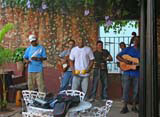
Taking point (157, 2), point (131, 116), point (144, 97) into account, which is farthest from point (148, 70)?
point (131, 116)

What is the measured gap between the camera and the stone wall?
5312mm

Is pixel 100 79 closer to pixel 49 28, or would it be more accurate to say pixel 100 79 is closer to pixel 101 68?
pixel 101 68

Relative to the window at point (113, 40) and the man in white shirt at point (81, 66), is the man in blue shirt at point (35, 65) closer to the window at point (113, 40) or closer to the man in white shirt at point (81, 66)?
the man in white shirt at point (81, 66)

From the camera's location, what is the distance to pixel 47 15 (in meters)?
5.73

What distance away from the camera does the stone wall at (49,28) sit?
5.31 meters

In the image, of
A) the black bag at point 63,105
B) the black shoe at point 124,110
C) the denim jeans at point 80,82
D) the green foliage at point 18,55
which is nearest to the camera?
the black bag at point 63,105

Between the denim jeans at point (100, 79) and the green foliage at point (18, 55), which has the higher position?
the green foliage at point (18, 55)

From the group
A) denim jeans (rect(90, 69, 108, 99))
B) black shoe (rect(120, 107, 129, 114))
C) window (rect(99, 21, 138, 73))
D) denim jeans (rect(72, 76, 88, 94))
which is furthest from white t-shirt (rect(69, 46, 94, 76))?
black shoe (rect(120, 107, 129, 114))

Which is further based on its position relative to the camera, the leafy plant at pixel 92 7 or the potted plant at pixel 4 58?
Answer: the leafy plant at pixel 92 7

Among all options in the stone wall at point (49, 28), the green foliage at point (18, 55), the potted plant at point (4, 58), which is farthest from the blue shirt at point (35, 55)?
the stone wall at point (49, 28)

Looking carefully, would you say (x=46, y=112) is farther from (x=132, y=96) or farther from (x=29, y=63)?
(x=29, y=63)

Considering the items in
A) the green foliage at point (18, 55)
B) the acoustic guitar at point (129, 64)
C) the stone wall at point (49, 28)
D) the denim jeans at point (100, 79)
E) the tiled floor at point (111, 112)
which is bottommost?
the tiled floor at point (111, 112)

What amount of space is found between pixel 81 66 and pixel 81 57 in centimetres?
17

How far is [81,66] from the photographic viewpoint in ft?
14.8
